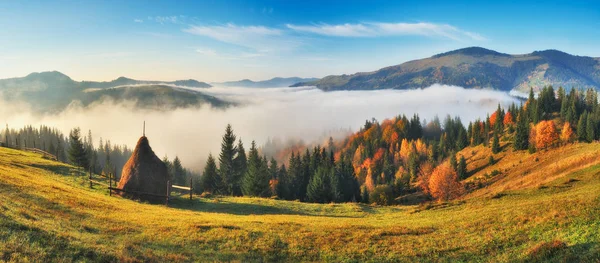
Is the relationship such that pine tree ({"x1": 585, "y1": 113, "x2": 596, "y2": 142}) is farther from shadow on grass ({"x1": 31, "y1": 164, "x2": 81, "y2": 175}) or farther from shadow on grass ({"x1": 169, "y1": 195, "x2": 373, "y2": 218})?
shadow on grass ({"x1": 31, "y1": 164, "x2": 81, "y2": 175})

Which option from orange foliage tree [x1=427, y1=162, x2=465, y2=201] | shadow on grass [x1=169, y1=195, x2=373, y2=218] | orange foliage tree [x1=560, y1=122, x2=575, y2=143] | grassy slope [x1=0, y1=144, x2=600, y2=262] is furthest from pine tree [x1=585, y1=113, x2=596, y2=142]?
grassy slope [x1=0, y1=144, x2=600, y2=262]

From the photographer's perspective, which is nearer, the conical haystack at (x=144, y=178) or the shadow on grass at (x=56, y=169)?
the conical haystack at (x=144, y=178)

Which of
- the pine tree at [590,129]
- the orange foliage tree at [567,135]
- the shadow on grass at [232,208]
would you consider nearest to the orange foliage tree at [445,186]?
the orange foliage tree at [567,135]

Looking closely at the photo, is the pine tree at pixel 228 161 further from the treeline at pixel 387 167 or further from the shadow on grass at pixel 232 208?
the shadow on grass at pixel 232 208

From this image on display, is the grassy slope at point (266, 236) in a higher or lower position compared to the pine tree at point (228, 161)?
higher

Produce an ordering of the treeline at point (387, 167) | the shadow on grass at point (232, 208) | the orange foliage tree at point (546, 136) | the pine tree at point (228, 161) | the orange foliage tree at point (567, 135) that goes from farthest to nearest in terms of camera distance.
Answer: the orange foliage tree at point (567, 135) → the orange foliage tree at point (546, 136) → the treeline at point (387, 167) → the pine tree at point (228, 161) → the shadow on grass at point (232, 208)

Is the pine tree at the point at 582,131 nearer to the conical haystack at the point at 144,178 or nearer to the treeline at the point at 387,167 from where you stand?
the treeline at the point at 387,167

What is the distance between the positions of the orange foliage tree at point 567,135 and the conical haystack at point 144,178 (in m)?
149

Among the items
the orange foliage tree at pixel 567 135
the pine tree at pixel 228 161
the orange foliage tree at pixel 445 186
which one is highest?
the orange foliage tree at pixel 567 135

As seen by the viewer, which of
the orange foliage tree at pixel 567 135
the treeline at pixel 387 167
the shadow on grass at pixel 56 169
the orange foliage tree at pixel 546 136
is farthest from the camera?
the orange foliage tree at pixel 567 135

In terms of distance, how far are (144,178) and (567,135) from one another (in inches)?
6174

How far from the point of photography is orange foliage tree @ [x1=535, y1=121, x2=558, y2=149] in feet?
413

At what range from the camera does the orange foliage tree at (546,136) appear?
126 metres

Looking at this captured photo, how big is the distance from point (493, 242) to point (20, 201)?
31687 mm
